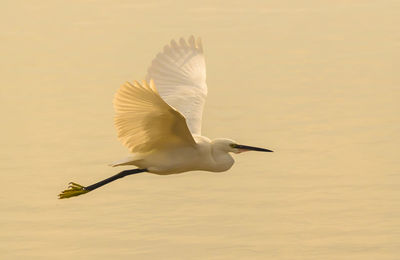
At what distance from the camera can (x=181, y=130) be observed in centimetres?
1091

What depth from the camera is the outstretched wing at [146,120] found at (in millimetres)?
10273

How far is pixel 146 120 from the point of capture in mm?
10719

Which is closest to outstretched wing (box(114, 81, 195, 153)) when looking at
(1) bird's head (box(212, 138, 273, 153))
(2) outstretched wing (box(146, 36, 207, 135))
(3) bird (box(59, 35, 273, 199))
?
(3) bird (box(59, 35, 273, 199))

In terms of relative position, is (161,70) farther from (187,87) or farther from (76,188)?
(76,188)

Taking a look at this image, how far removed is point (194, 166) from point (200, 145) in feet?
0.64

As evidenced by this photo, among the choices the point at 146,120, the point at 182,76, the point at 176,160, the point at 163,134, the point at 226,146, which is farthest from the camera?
the point at 182,76

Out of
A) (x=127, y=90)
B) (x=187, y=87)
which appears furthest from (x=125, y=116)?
(x=187, y=87)

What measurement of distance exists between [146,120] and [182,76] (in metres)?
2.88

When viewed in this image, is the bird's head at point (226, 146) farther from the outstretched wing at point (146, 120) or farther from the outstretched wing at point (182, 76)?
the outstretched wing at point (182, 76)

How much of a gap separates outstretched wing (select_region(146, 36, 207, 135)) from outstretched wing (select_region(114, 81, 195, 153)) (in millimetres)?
1436

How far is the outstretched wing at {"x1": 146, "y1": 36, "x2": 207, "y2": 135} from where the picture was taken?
42.1ft

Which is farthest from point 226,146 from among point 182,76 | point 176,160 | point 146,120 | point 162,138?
point 182,76

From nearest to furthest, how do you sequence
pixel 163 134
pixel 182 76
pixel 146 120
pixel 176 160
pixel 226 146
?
1. pixel 146 120
2. pixel 163 134
3. pixel 176 160
4. pixel 226 146
5. pixel 182 76

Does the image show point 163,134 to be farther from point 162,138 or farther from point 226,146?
point 226,146
